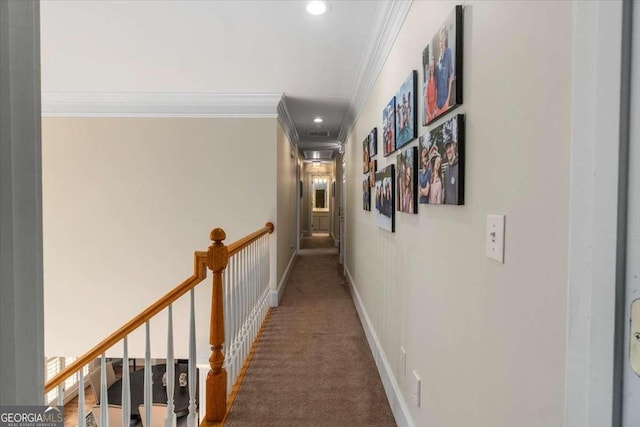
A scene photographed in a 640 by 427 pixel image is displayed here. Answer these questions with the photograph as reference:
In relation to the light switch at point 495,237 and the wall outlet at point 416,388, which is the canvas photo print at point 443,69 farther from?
the wall outlet at point 416,388

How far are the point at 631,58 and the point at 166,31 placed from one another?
2638 millimetres

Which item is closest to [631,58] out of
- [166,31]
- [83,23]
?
[166,31]

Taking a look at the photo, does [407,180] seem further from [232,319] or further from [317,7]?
[232,319]

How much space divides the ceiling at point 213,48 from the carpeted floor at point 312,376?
224 centimetres

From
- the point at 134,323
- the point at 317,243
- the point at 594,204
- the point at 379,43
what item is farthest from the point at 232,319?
the point at 317,243

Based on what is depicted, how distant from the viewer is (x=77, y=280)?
3.87 metres

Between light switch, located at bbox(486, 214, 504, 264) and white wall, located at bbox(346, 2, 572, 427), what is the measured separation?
2 centimetres

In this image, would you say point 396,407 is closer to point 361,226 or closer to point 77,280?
point 361,226

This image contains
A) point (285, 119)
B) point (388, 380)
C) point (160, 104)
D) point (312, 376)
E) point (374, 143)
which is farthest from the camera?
point (285, 119)

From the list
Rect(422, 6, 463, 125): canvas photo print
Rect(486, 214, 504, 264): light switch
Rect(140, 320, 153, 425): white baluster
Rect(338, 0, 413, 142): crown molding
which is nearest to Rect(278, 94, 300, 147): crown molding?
Rect(338, 0, 413, 142): crown molding

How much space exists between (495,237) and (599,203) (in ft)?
1.14

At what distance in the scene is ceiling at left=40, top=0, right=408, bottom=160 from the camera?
2.05 metres

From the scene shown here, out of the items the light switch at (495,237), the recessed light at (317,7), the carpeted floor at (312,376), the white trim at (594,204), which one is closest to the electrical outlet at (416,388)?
the carpeted floor at (312,376)

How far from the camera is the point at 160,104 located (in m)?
3.72
